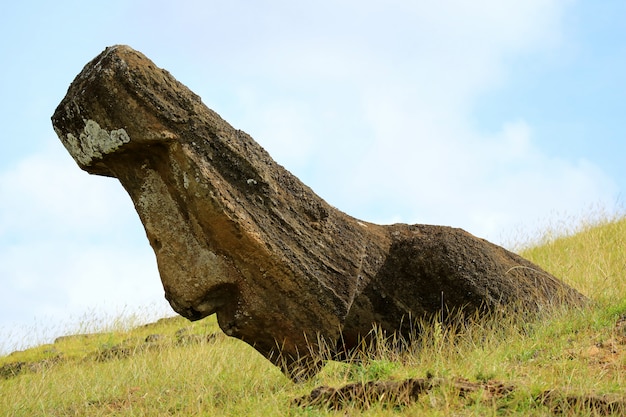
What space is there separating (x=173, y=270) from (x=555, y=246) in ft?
38.6

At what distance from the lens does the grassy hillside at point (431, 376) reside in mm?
6770

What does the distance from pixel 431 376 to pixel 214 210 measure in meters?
2.88

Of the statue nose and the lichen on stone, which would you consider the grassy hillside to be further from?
the lichen on stone

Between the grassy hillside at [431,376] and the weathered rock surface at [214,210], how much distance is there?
0.87 metres

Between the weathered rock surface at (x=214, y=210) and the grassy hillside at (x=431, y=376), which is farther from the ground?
the weathered rock surface at (x=214, y=210)

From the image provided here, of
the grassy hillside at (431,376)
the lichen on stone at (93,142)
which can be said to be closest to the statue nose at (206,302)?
the grassy hillside at (431,376)

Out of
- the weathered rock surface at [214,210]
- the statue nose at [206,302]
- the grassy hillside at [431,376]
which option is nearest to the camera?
the grassy hillside at [431,376]

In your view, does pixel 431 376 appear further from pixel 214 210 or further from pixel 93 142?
pixel 93 142

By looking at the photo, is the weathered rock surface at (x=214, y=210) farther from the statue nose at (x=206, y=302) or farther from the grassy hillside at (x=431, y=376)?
the grassy hillside at (x=431, y=376)

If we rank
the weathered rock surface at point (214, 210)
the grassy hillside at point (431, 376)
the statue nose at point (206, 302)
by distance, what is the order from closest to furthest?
the grassy hillside at point (431, 376) < the weathered rock surface at point (214, 210) < the statue nose at point (206, 302)

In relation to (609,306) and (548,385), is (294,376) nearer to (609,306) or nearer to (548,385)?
(548,385)

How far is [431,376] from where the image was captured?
23.5ft

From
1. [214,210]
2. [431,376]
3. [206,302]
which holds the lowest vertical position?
[431,376]

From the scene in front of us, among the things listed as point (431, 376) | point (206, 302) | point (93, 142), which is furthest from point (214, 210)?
point (431, 376)
